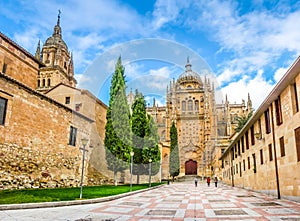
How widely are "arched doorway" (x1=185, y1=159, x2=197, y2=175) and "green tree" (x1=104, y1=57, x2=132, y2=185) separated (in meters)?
29.1

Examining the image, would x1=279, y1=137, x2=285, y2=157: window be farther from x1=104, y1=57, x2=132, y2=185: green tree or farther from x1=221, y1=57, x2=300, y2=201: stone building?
x1=104, y1=57, x2=132, y2=185: green tree

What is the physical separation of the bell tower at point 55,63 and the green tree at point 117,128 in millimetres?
24144

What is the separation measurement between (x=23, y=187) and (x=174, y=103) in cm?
4144

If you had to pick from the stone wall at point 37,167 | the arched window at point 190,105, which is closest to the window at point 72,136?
the stone wall at point 37,167

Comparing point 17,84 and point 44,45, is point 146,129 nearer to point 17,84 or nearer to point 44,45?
point 17,84

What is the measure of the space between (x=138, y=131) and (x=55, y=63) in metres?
27.8

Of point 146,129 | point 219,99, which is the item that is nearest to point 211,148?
point 219,99

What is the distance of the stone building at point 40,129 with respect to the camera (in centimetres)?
1192

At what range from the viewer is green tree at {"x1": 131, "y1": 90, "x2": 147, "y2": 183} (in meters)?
24.3

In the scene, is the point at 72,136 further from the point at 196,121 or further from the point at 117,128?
the point at 196,121

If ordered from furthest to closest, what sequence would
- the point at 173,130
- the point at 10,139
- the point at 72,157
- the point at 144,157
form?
the point at 173,130 < the point at 144,157 < the point at 72,157 < the point at 10,139

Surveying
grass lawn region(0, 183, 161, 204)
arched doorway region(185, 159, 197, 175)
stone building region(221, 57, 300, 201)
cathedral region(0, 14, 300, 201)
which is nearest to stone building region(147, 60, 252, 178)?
arched doorway region(185, 159, 197, 175)

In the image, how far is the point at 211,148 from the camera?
4688 cm

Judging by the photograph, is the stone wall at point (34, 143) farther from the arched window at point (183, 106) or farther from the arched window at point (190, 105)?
the arched window at point (190, 105)
